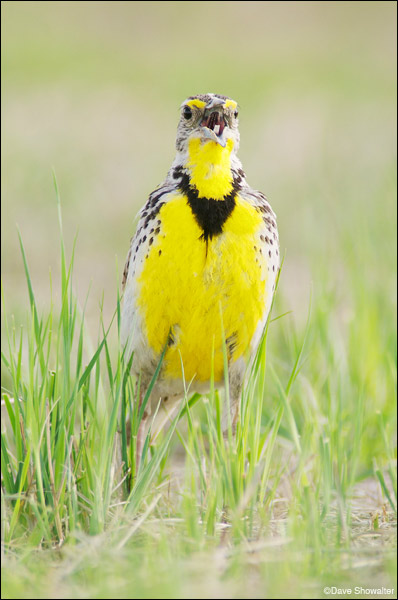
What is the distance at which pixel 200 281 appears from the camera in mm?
2904

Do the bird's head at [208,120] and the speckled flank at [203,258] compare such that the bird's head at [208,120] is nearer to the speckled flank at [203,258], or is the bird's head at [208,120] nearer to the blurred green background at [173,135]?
the speckled flank at [203,258]

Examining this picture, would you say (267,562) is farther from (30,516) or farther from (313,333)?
(313,333)

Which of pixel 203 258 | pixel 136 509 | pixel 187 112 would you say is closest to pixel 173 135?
pixel 187 112

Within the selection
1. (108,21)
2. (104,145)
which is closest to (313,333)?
(104,145)

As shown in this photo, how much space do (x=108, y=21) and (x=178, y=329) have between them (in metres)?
16.0

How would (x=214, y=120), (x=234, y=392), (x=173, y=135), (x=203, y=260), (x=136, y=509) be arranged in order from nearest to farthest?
(x=136, y=509), (x=203, y=260), (x=214, y=120), (x=234, y=392), (x=173, y=135)

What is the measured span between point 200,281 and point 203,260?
0.07 meters

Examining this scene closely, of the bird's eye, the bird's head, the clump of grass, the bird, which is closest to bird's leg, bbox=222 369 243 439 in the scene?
Answer: the bird

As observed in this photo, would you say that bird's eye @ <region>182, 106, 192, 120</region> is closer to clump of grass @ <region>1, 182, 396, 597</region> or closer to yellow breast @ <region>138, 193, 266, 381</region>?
yellow breast @ <region>138, 193, 266, 381</region>

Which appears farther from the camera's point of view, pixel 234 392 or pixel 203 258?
pixel 234 392

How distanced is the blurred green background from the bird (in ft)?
0.58

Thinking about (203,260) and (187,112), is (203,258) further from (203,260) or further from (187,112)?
(187,112)

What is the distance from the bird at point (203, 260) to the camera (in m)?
2.91

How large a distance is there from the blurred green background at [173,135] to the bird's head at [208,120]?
18.7 inches
